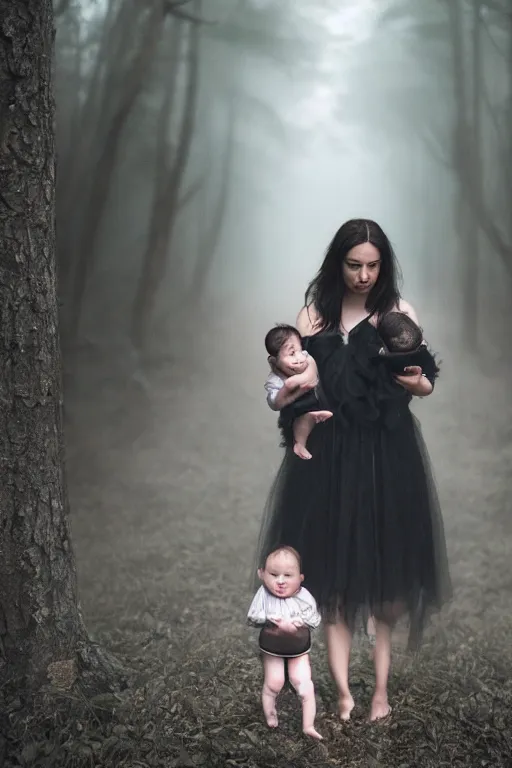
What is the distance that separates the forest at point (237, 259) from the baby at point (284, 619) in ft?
2.44

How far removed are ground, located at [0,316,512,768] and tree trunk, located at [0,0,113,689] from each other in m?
0.23

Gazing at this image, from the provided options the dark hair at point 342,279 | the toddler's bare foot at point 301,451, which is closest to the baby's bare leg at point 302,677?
the toddler's bare foot at point 301,451

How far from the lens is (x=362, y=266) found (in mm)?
1965

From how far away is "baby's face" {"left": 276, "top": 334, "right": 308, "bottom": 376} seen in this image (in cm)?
185

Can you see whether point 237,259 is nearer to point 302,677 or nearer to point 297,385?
point 297,385

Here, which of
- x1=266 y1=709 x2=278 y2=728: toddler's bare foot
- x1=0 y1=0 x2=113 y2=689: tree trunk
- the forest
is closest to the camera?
x1=266 y1=709 x2=278 y2=728: toddler's bare foot

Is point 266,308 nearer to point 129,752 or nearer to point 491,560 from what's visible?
point 491,560

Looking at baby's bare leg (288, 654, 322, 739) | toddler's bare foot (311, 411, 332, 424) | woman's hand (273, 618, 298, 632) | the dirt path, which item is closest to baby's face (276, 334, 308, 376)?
toddler's bare foot (311, 411, 332, 424)

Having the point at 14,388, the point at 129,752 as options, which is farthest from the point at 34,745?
the point at 14,388

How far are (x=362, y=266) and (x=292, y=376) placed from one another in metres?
0.33

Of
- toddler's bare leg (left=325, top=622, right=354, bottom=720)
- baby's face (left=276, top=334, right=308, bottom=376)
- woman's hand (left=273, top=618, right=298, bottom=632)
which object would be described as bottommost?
toddler's bare leg (left=325, top=622, right=354, bottom=720)

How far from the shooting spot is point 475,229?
13.3 feet

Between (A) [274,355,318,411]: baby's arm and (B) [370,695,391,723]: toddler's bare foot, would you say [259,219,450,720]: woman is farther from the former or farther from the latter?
(B) [370,695,391,723]: toddler's bare foot

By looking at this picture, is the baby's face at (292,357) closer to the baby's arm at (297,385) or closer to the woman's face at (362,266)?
the baby's arm at (297,385)
